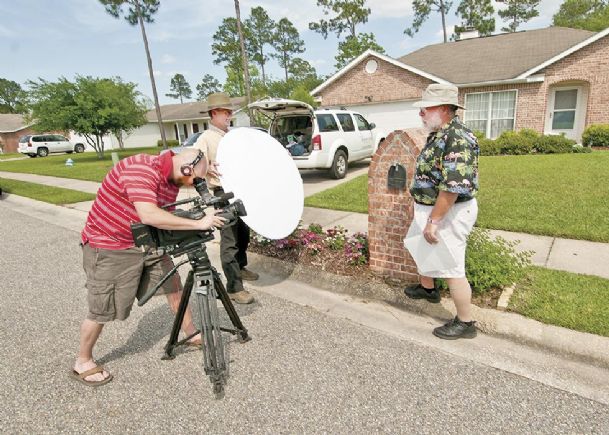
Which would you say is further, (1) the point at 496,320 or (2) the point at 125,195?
(1) the point at 496,320

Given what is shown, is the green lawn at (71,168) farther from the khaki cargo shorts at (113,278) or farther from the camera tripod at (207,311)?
the camera tripod at (207,311)

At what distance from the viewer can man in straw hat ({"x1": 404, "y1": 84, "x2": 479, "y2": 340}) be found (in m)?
2.36

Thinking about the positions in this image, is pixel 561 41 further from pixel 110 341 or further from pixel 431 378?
pixel 110 341

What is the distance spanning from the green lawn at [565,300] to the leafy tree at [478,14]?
42776 millimetres

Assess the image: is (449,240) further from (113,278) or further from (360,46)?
(360,46)

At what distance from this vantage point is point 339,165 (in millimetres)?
9750

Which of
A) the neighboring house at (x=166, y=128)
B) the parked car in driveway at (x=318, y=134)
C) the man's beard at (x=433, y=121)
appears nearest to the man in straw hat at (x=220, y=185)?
the man's beard at (x=433, y=121)

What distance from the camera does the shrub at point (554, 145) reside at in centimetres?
1188

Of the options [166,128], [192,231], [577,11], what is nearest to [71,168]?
[192,231]

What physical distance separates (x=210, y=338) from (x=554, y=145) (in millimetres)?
13456

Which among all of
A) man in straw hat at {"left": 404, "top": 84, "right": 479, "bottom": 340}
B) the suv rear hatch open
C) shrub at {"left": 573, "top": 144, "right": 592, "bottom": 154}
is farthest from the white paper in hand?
shrub at {"left": 573, "top": 144, "right": 592, "bottom": 154}

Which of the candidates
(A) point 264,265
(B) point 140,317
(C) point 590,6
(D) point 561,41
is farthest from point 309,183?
(C) point 590,6

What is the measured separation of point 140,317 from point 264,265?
1507mm

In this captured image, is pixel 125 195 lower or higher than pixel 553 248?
higher
